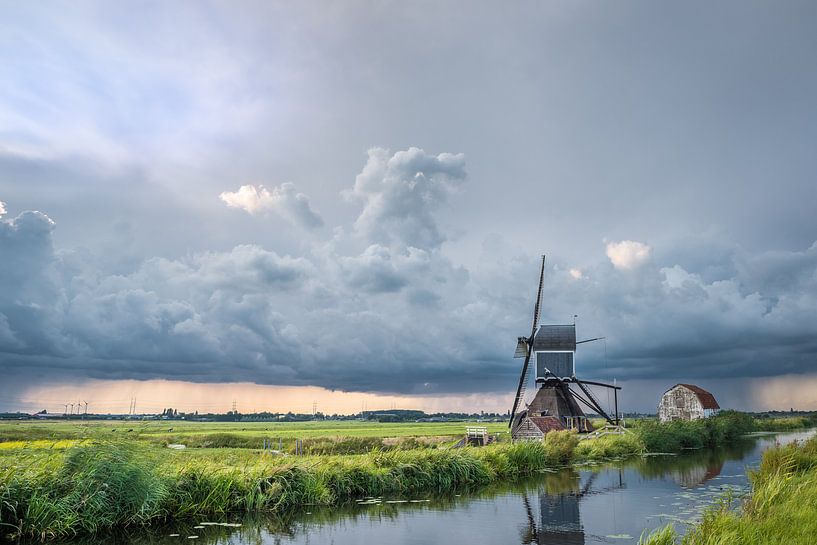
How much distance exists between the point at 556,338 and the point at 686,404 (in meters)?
33.2

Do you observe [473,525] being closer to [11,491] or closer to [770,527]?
[770,527]

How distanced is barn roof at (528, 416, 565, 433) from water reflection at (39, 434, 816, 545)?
18846mm

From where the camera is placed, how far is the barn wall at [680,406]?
6912cm

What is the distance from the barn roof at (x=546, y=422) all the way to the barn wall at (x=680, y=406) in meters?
34.0

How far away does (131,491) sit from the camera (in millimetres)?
13477

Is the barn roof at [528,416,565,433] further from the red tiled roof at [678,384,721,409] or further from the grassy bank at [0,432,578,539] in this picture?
the red tiled roof at [678,384,721,409]

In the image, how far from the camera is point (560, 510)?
1595 cm

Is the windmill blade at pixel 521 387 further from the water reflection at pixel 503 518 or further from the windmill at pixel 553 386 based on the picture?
the water reflection at pixel 503 518

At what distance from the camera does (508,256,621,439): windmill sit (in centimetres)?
4350

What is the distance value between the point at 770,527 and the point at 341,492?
12.1m

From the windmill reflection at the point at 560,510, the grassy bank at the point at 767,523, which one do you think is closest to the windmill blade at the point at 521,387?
the windmill reflection at the point at 560,510

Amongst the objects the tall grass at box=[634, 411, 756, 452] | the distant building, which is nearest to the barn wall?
the distant building

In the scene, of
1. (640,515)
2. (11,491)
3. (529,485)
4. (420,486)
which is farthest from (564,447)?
(11,491)

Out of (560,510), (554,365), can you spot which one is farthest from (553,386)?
(560,510)
